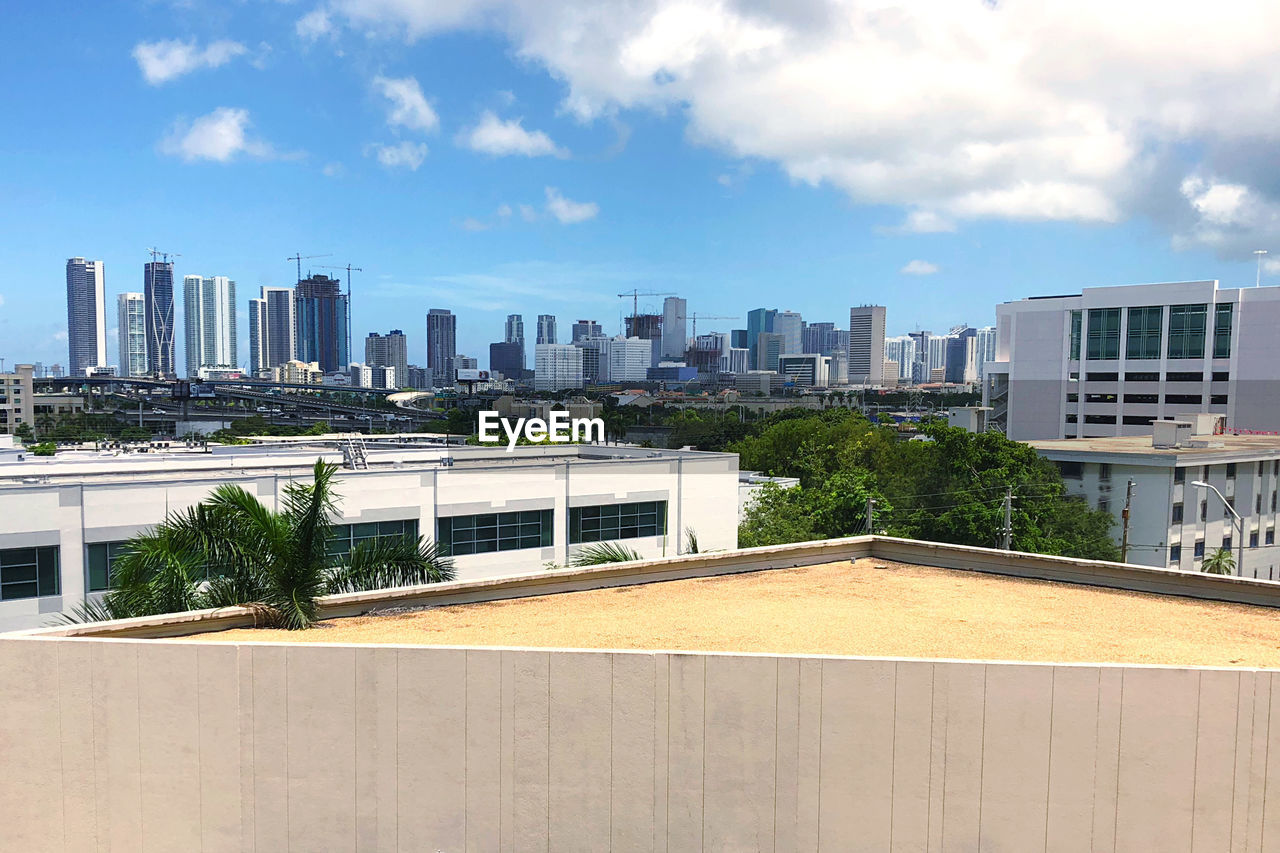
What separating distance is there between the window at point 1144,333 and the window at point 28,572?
114838 millimetres

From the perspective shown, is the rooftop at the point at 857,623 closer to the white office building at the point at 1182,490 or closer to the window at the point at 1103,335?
the white office building at the point at 1182,490

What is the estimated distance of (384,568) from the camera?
52.8 ft

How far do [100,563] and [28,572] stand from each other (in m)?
2.05

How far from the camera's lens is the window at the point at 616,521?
43.4 meters

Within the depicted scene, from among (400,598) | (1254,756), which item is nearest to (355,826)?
(400,598)

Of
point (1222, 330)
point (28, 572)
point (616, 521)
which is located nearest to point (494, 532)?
point (616, 521)

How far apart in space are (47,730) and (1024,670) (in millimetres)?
10542

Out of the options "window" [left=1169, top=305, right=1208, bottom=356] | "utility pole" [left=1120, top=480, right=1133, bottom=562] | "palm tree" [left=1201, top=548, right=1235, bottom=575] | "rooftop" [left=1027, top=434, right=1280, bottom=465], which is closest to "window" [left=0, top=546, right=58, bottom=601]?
"utility pole" [left=1120, top=480, right=1133, bottom=562]

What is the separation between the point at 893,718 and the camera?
9758mm

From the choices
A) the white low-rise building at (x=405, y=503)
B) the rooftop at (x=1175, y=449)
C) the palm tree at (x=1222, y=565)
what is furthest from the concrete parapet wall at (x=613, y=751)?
the rooftop at (x=1175, y=449)

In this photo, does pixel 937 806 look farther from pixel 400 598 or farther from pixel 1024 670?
pixel 400 598

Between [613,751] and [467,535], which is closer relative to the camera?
[613,751]

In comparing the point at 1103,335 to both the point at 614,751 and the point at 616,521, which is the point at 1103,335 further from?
the point at 614,751

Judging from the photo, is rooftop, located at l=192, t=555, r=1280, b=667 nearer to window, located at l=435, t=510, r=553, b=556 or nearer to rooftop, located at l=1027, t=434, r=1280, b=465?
window, located at l=435, t=510, r=553, b=556
